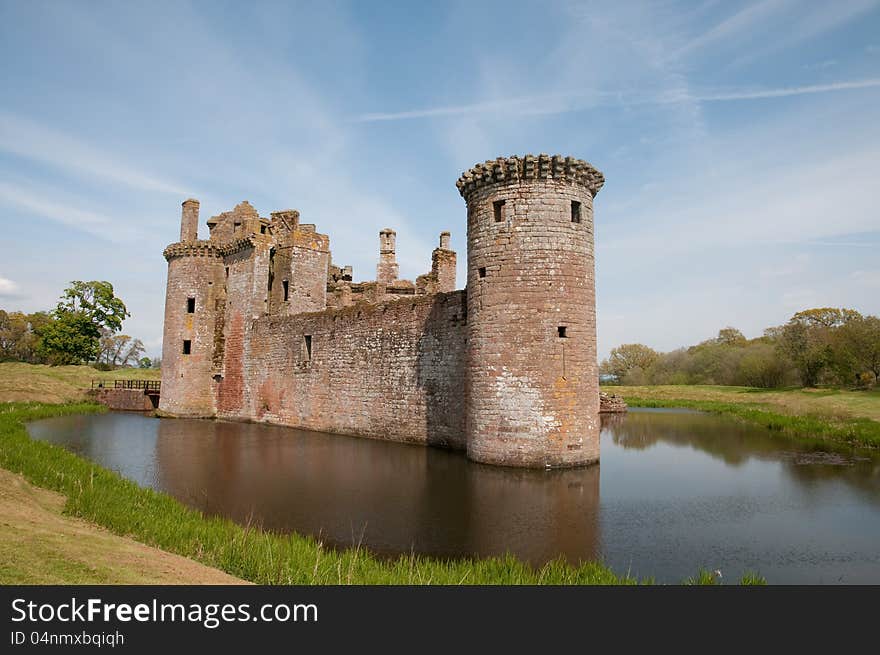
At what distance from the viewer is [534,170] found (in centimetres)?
1347

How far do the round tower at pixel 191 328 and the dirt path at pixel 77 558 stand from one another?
19.8 m

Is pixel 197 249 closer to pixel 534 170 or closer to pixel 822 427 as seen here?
pixel 534 170

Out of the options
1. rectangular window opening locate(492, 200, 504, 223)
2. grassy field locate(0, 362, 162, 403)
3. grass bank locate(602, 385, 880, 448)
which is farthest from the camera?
grassy field locate(0, 362, 162, 403)

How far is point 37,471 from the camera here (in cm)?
959

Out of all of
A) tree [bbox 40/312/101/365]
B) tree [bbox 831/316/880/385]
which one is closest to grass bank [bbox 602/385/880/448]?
tree [bbox 831/316/880/385]

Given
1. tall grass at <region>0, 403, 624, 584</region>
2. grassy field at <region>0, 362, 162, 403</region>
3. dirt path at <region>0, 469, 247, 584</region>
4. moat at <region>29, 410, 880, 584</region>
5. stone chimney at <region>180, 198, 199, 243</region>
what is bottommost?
moat at <region>29, 410, 880, 584</region>

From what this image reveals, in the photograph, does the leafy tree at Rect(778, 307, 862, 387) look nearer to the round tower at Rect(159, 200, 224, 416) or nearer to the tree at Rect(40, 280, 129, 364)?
the round tower at Rect(159, 200, 224, 416)

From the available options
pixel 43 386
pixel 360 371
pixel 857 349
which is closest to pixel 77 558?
pixel 360 371

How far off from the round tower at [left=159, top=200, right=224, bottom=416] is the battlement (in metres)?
17.6

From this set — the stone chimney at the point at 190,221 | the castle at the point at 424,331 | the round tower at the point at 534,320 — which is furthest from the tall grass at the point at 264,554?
the stone chimney at the point at 190,221

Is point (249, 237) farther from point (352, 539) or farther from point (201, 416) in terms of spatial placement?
point (352, 539)

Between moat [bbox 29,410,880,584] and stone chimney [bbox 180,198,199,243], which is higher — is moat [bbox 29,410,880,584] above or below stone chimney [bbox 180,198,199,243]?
below

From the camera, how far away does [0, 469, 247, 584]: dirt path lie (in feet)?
16.3

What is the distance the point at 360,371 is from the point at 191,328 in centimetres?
1160
